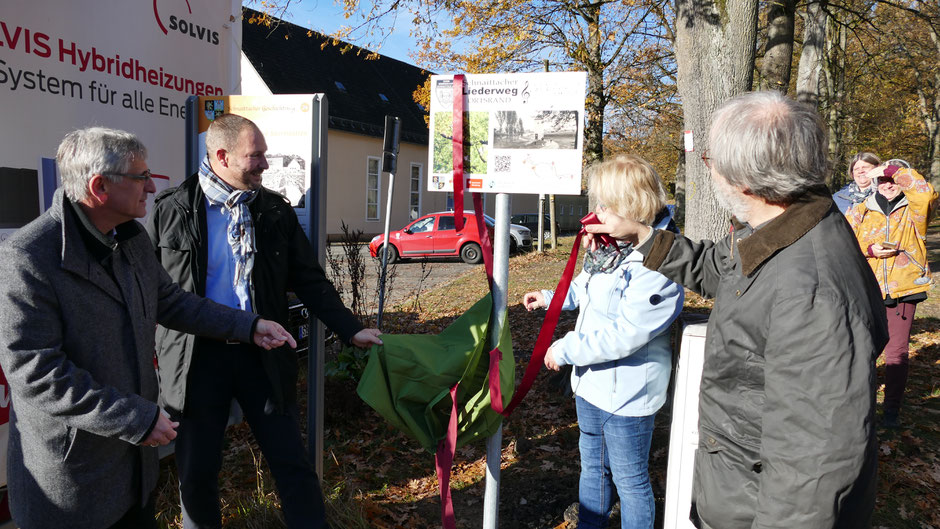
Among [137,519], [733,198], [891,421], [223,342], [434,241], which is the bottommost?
[891,421]

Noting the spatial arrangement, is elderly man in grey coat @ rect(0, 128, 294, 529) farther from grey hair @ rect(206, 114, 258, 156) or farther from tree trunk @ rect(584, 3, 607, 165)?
tree trunk @ rect(584, 3, 607, 165)

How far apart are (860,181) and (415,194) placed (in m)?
23.5

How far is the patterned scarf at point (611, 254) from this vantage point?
2.47 metres

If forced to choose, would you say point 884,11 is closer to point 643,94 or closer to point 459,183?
point 643,94

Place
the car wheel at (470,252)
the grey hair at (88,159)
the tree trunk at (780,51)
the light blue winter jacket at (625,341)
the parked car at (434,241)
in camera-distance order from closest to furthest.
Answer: the grey hair at (88,159) < the light blue winter jacket at (625,341) < the tree trunk at (780,51) < the parked car at (434,241) < the car wheel at (470,252)

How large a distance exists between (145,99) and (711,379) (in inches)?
126

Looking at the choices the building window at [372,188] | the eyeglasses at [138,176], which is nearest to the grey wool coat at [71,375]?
the eyeglasses at [138,176]

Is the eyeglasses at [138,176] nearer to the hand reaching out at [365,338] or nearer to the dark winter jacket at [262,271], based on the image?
the dark winter jacket at [262,271]

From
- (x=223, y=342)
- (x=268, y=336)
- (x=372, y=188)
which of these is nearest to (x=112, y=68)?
(x=223, y=342)

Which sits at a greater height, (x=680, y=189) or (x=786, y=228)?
(x=680, y=189)

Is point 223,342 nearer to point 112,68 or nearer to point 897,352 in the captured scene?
point 112,68

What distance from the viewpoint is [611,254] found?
250cm

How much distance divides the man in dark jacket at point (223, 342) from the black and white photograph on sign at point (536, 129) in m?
1.00

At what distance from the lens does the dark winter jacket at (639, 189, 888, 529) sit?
4.47 feet
